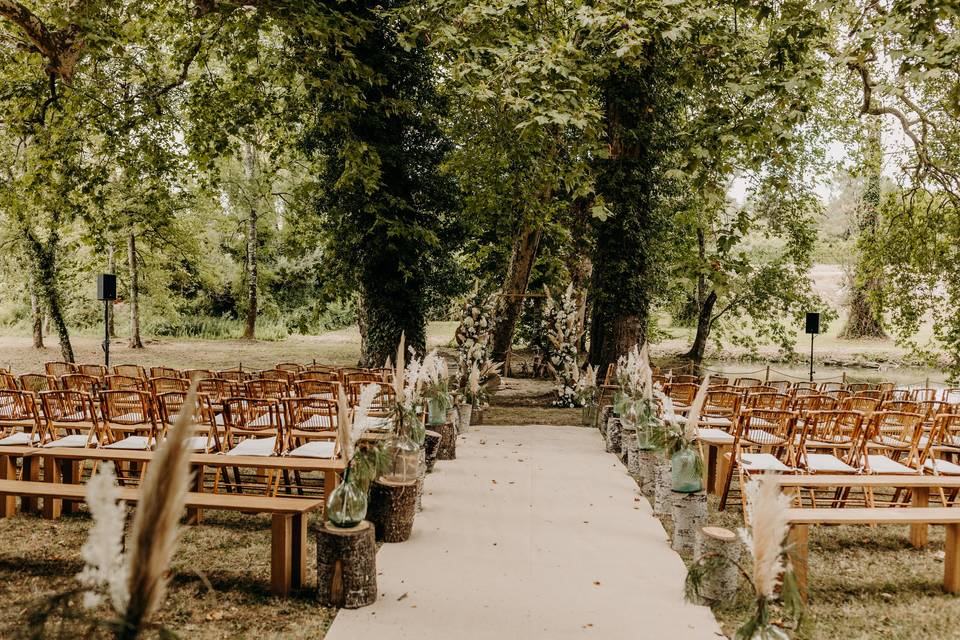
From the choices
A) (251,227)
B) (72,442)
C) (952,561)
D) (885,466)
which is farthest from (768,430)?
(251,227)

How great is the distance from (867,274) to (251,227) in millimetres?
20453

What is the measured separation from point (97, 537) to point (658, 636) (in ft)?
10.6

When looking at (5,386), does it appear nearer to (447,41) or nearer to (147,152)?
(147,152)

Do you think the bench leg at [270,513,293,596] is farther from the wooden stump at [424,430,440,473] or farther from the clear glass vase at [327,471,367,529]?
the wooden stump at [424,430,440,473]

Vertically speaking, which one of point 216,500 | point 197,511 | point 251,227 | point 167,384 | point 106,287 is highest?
point 251,227

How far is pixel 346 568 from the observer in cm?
431

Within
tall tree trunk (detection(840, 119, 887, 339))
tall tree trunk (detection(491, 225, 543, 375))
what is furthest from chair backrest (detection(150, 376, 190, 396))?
tall tree trunk (detection(840, 119, 887, 339))

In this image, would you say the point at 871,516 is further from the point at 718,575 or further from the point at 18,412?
the point at 18,412

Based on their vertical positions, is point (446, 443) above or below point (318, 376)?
below

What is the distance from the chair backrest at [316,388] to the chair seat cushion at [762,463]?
3.99m

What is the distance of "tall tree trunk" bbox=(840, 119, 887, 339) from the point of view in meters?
15.3

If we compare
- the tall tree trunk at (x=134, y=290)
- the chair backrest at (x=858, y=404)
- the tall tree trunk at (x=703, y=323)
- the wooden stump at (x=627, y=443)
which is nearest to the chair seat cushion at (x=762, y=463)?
the chair backrest at (x=858, y=404)

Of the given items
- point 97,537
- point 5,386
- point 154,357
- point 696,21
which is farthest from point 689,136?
point 154,357

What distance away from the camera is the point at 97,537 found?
5.94ft
